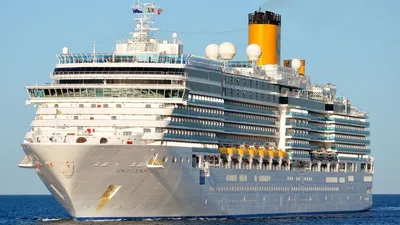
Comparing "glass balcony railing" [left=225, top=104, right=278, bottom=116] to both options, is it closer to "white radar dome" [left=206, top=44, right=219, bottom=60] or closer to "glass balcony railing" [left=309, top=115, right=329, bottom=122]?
"glass balcony railing" [left=309, top=115, right=329, bottom=122]

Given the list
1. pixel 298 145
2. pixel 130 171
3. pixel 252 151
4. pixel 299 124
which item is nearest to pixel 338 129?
pixel 299 124

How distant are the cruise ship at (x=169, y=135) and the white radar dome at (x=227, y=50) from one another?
85mm

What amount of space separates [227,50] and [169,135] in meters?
19.0

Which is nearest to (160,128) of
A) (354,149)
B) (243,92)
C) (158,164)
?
(158,164)

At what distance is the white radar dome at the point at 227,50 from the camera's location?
96.5 meters

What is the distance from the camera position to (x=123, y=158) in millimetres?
76500

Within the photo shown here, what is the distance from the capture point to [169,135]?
79438 millimetres

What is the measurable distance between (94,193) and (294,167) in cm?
2632

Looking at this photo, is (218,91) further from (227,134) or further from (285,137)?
(285,137)

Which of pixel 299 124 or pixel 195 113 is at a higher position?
pixel 195 113

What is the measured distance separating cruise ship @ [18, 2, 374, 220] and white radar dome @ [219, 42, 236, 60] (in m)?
0.09

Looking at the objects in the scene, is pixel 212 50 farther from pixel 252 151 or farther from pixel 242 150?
pixel 242 150

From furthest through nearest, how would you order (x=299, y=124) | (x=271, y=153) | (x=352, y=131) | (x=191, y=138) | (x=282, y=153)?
(x=352, y=131), (x=299, y=124), (x=282, y=153), (x=271, y=153), (x=191, y=138)

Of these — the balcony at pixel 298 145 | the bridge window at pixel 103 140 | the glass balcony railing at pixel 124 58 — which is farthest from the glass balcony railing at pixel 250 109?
the bridge window at pixel 103 140
